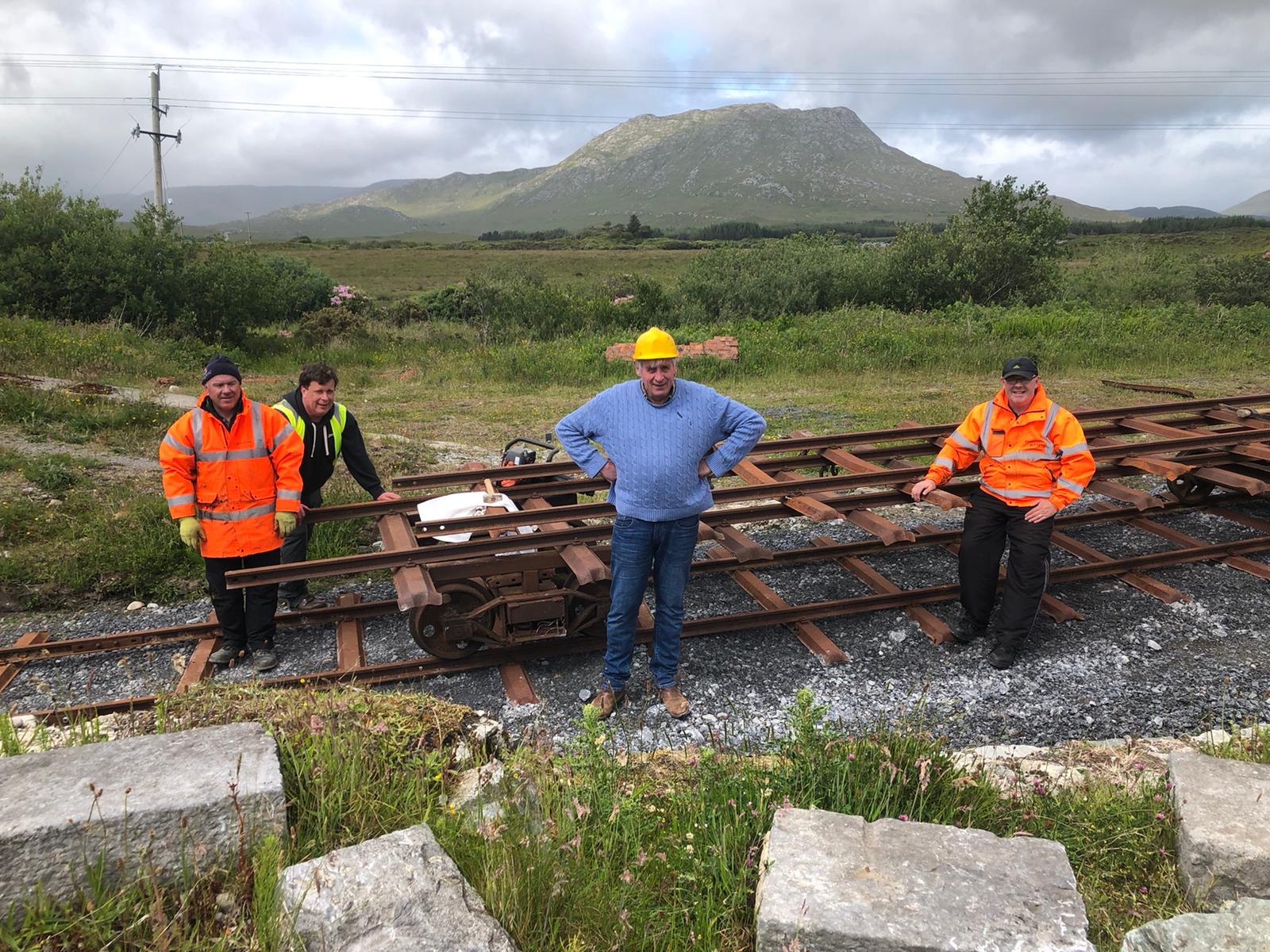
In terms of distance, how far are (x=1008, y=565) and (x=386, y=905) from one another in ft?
16.1

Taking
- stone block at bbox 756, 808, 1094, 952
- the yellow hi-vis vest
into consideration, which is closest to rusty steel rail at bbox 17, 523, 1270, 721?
the yellow hi-vis vest

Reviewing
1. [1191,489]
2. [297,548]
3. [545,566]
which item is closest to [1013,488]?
[545,566]

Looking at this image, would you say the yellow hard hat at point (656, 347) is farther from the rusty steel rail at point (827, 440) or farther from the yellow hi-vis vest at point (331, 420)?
the yellow hi-vis vest at point (331, 420)

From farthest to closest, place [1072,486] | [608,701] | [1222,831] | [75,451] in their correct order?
[75,451] → [1072,486] → [608,701] → [1222,831]

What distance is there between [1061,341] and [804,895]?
64.6ft

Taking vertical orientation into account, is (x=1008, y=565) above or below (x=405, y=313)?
below

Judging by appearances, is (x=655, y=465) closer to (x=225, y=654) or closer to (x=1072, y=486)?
(x=1072, y=486)

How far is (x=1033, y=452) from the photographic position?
5.61 meters

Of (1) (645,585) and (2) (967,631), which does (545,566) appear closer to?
(1) (645,585)

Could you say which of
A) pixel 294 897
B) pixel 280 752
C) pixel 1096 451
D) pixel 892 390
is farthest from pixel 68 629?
pixel 892 390

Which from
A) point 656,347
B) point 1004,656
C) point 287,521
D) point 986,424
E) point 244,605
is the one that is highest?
point 656,347

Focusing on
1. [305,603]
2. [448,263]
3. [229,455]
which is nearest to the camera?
[229,455]

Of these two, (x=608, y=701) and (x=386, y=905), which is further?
(x=608, y=701)

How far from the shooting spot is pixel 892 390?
16.0 metres
